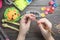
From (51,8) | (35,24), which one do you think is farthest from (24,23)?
(51,8)

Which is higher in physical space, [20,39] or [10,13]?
[10,13]

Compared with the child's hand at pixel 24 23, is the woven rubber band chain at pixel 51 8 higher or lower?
higher

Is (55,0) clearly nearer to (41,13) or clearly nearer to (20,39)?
(41,13)

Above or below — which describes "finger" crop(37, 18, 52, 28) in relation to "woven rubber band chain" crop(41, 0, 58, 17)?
below

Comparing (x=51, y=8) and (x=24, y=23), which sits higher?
(x=51, y=8)

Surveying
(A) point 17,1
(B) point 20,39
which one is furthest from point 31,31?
(A) point 17,1

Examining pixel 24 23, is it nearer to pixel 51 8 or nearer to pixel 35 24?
pixel 35 24

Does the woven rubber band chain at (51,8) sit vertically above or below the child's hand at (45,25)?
above

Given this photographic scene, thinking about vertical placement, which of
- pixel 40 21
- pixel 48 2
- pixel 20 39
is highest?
pixel 48 2

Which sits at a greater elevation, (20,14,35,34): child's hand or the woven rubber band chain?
the woven rubber band chain

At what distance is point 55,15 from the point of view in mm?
1353

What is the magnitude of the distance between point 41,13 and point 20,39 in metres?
0.18

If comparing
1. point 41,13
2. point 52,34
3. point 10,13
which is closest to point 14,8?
point 10,13

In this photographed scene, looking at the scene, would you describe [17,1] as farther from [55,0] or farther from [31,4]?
[55,0]
